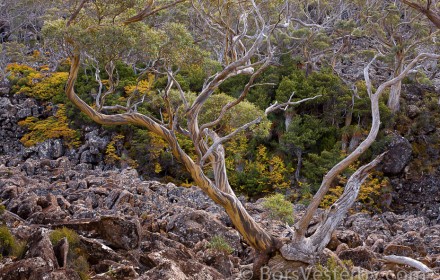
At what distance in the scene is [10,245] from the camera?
9711 mm

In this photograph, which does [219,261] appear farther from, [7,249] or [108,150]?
[108,150]

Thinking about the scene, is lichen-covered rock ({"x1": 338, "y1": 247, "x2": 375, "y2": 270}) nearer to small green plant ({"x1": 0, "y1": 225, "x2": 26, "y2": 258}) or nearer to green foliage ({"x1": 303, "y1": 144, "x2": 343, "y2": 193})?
small green plant ({"x1": 0, "y1": 225, "x2": 26, "y2": 258})

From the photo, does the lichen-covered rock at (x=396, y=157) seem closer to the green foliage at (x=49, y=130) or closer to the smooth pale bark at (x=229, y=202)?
the green foliage at (x=49, y=130)

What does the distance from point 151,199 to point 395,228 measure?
7.76 meters

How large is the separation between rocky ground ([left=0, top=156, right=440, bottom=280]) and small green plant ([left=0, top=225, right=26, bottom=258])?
215mm

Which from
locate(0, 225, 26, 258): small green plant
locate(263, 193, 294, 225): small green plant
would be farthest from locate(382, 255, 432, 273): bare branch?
locate(263, 193, 294, 225): small green plant

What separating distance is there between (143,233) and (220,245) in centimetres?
157

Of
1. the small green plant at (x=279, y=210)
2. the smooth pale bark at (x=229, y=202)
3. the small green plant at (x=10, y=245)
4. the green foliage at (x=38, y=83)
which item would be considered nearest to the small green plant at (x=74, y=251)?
the small green plant at (x=10, y=245)

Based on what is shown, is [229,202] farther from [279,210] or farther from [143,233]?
[279,210]

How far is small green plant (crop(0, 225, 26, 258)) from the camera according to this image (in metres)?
9.46

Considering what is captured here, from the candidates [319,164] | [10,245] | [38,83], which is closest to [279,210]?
[10,245]

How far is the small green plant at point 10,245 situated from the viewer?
9.46 metres

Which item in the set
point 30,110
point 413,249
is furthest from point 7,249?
point 30,110

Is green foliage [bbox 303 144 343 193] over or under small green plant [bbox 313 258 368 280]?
under
